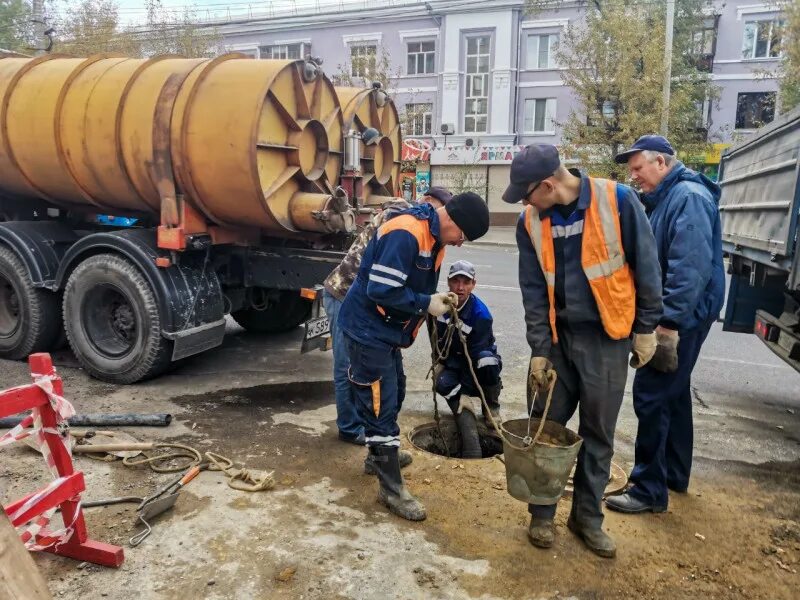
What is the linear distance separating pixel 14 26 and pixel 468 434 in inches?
1042

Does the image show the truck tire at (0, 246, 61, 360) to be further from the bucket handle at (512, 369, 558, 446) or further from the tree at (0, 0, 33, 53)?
the tree at (0, 0, 33, 53)

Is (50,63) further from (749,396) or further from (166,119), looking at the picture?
(749,396)

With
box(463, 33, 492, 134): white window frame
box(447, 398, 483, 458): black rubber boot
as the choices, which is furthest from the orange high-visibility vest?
box(463, 33, 492, 134): white window frame

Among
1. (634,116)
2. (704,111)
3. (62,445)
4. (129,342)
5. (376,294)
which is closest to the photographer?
(62,445)

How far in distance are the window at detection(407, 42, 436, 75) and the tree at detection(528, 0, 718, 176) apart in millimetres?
8159

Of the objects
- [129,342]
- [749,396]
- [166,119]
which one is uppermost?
[166,119]

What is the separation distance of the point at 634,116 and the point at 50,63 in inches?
640

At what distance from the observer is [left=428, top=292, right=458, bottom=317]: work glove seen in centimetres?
321

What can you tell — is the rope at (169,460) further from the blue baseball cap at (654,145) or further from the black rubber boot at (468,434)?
the blue baseball cap at (654,145)

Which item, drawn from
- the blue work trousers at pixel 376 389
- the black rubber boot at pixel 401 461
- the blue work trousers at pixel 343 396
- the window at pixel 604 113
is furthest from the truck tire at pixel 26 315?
the window at pixel 604 113

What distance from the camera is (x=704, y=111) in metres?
25.6

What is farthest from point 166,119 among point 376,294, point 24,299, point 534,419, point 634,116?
point 634,116

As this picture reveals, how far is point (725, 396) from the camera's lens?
5.49 metres

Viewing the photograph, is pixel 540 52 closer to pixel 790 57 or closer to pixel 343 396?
pixel 790 57
